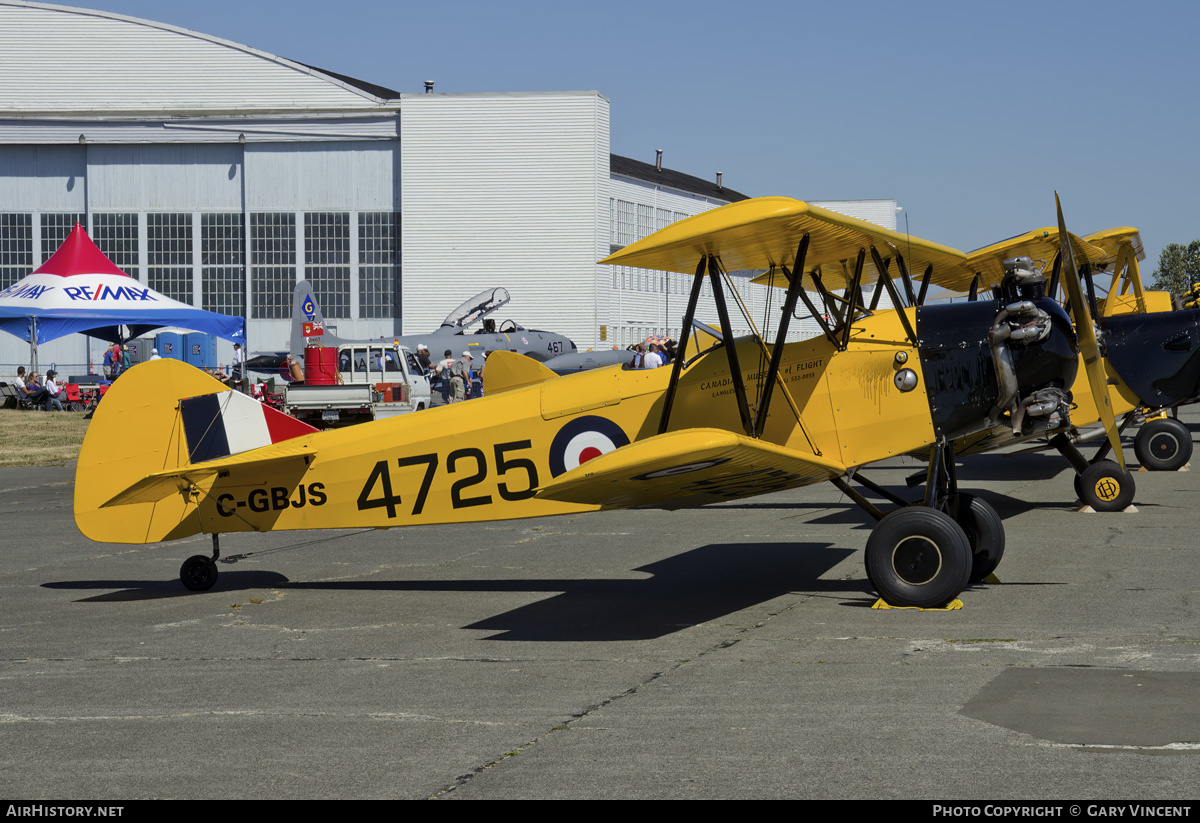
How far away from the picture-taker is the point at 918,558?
24.7 feet

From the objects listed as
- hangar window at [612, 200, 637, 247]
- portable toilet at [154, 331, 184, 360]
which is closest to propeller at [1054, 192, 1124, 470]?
portable toilet at [154, 331, 184, 360]

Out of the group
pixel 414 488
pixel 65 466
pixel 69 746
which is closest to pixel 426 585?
pixel 414 488

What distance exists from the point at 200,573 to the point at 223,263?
41.2 m

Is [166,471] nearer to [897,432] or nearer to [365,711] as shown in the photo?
[365,711]

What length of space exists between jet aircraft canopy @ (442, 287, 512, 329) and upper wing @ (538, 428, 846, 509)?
36.6 meters

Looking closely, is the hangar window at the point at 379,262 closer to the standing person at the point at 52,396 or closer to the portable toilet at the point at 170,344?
the portable toilet at the point at 170,344

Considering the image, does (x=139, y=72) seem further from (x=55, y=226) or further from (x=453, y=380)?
(x=453, y=380)

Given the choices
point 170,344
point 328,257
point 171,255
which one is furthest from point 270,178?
point 170,344

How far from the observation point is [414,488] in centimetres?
836

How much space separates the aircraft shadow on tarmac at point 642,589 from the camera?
24.8 feet

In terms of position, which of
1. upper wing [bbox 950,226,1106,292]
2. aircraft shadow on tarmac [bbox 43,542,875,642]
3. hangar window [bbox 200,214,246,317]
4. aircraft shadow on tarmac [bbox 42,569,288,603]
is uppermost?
hangar window [bbox 200,214,246,317]

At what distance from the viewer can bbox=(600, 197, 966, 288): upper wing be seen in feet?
23.1

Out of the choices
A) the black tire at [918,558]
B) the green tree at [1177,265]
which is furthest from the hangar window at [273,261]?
the green tree at [1177,265]

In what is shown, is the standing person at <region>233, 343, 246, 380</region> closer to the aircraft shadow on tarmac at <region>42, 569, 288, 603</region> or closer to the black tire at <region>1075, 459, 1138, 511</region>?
the aircraft shadow on tarmac at <region>42, 569, 288, 603</region>
